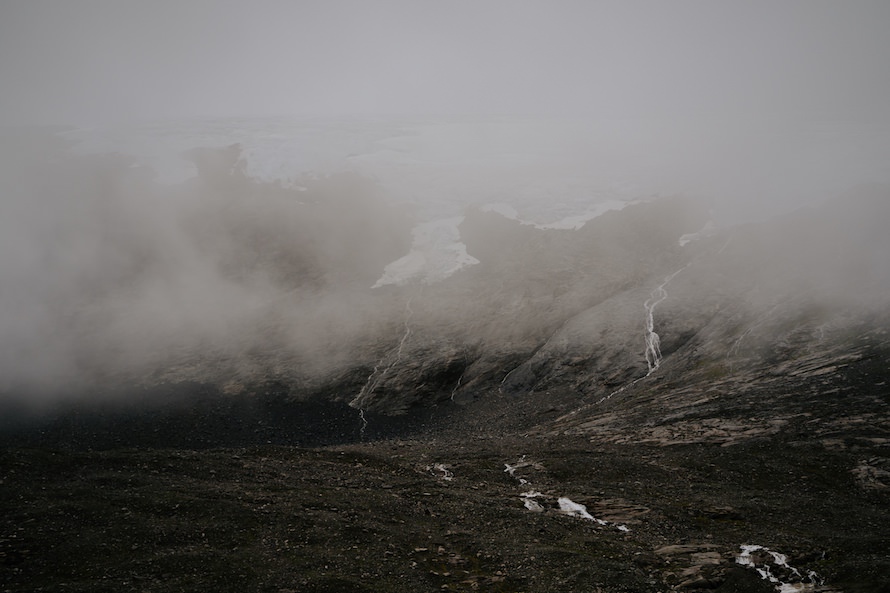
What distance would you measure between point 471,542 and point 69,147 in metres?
159

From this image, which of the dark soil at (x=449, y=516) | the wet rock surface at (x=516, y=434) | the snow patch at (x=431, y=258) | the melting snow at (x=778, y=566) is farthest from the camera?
the snow patch at (x=431, y=258)

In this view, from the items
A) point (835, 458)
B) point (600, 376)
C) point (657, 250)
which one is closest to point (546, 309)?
point (600, 376)

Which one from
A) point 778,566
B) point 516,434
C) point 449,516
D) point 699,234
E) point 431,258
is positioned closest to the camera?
point 778,566

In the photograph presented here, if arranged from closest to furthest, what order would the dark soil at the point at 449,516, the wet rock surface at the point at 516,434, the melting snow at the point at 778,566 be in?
the melting snow at the point at 778,566 < the dark soil at the point at 449,516 < the wet rock surface at the point at 516,434

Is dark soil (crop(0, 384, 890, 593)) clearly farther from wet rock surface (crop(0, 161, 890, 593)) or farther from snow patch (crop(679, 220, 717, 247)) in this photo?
snow patch (crop(679, 220, 717, 247))

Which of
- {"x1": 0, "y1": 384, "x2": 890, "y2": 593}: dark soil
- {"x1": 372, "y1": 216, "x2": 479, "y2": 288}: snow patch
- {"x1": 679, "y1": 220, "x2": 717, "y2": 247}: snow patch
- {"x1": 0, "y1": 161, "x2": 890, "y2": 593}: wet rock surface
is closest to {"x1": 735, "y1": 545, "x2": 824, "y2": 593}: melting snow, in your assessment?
{"x1": 0, "y1": 161, "x2": 890, "y2": 593}: wet rock surface

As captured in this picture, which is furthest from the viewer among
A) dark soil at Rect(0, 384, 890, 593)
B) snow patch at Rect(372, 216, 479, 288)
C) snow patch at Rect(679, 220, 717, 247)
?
snow patch at Rect(679, 220, 717, 247)

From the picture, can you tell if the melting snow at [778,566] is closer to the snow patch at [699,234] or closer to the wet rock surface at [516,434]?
the wet rock surface at [516,434]

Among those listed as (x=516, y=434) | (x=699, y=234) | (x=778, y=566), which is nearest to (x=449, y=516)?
(x=778, y=566)

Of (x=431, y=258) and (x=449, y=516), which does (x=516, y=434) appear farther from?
(x=431, y=258)

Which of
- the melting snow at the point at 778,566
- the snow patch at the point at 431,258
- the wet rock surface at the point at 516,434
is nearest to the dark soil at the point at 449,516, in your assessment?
the wet rock surface at the point at 516,434

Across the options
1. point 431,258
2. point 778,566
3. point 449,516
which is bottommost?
point 778,566

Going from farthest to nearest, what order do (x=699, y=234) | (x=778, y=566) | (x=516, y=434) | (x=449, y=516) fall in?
1. (x=699, y=234)
2. (x=516, y=434)
3. (x=449, y=516)
4. (x=778, y=566)

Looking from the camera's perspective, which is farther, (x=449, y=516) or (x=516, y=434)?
(x=516, y=434)
